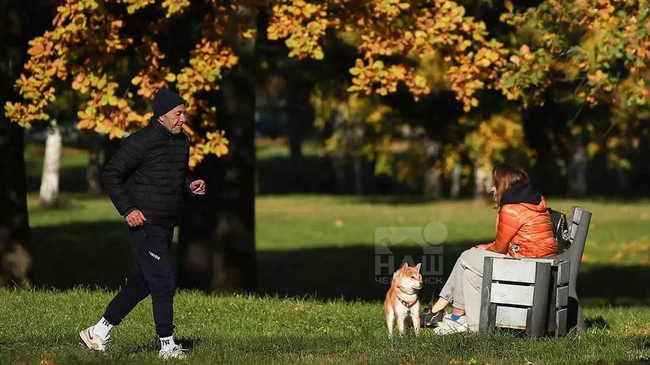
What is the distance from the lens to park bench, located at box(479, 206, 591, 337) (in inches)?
408

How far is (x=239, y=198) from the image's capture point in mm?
17984

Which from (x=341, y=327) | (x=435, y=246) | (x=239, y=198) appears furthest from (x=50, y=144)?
(x=341, y=327)

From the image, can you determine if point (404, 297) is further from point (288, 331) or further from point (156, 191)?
point (156, 191)

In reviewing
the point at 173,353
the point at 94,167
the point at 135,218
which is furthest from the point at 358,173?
the point at 135,218

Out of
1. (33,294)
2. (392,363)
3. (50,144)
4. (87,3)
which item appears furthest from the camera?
(50,144)

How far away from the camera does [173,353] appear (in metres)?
8.90

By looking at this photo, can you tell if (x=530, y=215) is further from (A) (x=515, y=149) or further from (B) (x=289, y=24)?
(A) (x=515, y=149)

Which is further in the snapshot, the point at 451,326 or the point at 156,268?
the point at 451,326

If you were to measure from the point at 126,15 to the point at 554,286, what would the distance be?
758cm

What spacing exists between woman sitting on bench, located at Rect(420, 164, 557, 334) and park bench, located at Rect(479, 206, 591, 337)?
191mm

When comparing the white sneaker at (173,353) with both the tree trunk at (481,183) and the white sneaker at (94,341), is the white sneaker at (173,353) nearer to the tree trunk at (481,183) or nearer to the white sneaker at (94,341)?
the white sneaker at (94,341)

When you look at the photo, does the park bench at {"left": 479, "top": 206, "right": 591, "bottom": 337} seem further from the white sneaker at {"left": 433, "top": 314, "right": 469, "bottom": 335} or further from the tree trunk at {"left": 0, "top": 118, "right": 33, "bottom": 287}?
the tree trunk at {"left": 0, "top": 118, "right": 33, "bottom": 287}

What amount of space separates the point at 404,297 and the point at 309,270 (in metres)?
19.3

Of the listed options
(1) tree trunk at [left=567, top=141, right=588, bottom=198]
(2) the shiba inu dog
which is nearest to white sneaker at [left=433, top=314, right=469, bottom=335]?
Result: (2) the shiba inu dog
